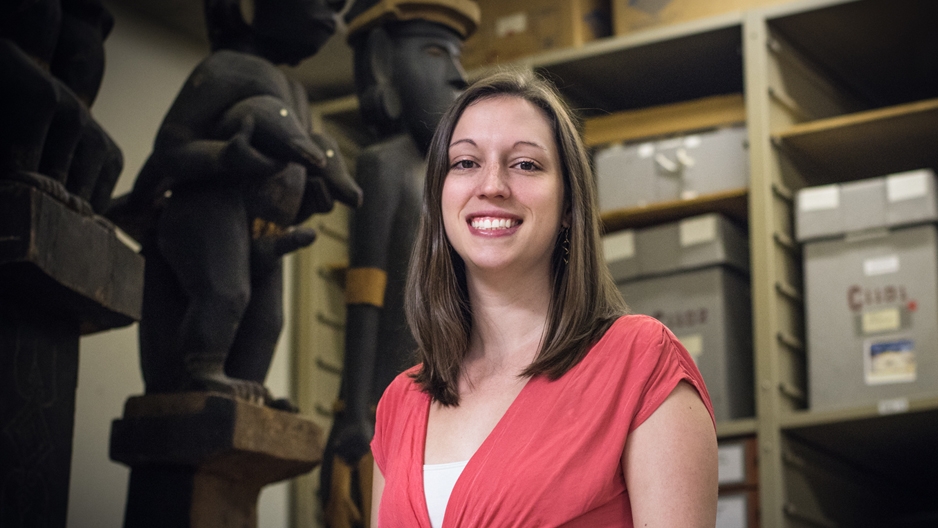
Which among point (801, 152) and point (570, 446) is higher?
point (801, 152)

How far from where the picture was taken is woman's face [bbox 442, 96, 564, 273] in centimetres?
112

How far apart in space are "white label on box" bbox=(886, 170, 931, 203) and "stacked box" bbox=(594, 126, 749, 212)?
374 millimetres

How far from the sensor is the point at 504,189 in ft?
3.67

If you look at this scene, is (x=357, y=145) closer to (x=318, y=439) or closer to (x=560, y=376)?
(x=318, y=439)

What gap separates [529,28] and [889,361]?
1.39 m

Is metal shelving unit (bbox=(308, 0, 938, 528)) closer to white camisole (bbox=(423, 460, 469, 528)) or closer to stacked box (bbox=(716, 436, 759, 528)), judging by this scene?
stacked box (bbox=(716, 436, 759, 528))

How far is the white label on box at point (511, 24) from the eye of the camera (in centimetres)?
341

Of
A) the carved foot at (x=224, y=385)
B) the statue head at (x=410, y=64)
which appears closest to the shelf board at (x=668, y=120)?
the statue head at (x=410, y=64)

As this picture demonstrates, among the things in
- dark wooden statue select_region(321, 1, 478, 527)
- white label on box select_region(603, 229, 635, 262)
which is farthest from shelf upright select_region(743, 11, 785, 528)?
dark wooden statue select_region(321, 1, 478, 527)

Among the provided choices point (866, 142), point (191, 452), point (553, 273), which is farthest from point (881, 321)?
point (553, 273)

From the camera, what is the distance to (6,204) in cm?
142

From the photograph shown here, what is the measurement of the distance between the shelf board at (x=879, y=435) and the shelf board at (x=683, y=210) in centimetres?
58

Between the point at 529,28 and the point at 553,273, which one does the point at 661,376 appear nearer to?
the point at 553,273

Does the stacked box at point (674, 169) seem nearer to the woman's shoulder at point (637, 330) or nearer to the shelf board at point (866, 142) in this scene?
the shelf board at point (866, 142)
